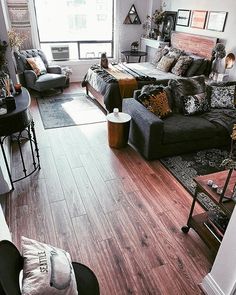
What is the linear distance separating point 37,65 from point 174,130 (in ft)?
11.7

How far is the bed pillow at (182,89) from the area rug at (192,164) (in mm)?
720

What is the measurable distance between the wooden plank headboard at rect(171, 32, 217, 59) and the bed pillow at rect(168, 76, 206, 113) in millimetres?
1488

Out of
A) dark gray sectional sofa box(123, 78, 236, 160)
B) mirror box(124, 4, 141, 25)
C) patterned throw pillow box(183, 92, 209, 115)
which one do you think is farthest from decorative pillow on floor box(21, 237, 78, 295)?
mirror box(124, 4, 141, 25)

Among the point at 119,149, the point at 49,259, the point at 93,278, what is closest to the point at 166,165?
the point at 119,149

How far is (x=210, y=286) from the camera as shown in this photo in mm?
1597

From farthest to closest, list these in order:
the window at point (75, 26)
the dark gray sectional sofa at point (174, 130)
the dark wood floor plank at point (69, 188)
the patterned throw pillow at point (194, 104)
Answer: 1. the window at point (75, 26)
2. the patterned throw pillow at point (194, 104)
3. the dark gray sectional sofa at point (174, 130)
4. the dark wood floor plank at point (69, 188)

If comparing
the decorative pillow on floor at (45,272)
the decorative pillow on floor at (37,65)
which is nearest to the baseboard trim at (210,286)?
the decorative pillow on floor at (45,272)

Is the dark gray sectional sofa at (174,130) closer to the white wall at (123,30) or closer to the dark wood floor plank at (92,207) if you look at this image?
the dark wood floor plank at (92,207)

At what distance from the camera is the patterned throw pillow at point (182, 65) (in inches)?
180

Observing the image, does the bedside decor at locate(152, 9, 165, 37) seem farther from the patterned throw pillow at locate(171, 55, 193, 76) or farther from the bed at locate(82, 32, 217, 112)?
the patterned throw pillow at locate(171, 55, 193, 76)

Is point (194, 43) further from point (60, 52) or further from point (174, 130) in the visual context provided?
point (60, 52)

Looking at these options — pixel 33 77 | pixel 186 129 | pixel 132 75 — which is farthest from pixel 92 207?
pixel 33 77

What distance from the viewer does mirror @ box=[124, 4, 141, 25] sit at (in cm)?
604

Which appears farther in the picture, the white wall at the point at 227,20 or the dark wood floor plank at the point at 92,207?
the white wall at the point at 227,20
